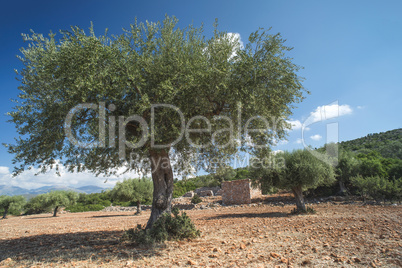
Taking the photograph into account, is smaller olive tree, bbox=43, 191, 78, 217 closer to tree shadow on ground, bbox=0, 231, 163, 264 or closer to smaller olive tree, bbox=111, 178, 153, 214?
smaller olive tree, bbox=111, 178, 153, 214

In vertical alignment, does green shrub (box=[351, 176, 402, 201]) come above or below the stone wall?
above

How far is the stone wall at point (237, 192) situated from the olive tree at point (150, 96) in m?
18.9

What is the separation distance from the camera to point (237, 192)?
27.0 meters

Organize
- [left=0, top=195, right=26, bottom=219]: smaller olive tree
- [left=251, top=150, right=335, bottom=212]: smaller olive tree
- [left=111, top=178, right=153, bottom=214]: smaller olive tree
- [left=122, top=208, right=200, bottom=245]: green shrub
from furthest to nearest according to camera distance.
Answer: [left=0, top=195, right=26, bottom=219]: smaller olive tree → [left=111, top=178, right=153, bottom=214]: smaller olive tree → [left=251, top=150, right=335, bottom=212]: smaller olive tree → [left=122, top=208, right=200, bottom=245]: green shrub

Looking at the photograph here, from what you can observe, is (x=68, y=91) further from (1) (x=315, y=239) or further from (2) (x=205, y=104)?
(1) (x=315, y=239)

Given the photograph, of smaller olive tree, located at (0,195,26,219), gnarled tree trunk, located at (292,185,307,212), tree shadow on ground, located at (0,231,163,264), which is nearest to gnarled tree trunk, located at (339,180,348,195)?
gnarled tree trunk, located at (292,185,307,212)

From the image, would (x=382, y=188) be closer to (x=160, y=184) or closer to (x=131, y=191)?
(x=160, y=184)

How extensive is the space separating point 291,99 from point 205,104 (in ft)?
10.6

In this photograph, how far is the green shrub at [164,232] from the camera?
7.11 m

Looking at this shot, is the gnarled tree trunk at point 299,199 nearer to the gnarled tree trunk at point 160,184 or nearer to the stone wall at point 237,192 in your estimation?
the gnarled tree trunk at point 160,184

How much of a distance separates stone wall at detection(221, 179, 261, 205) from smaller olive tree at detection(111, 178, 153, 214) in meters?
9.46

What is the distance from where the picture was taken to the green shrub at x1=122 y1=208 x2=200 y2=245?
7.11 m

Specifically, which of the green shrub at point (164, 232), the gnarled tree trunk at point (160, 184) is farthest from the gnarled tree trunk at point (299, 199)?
the gnarled tree trunk at point (160, 184)

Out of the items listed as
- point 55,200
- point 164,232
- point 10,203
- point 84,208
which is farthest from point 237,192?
point 10,203
